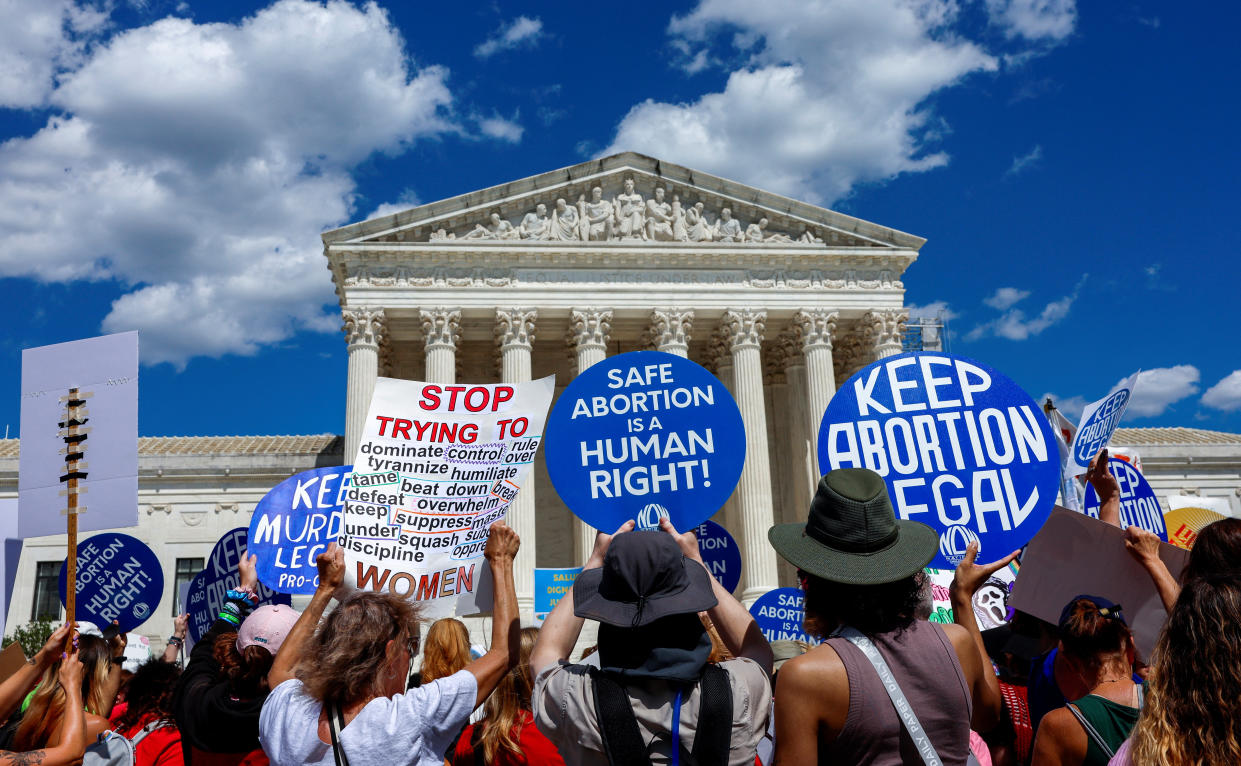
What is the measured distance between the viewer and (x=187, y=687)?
5.52m

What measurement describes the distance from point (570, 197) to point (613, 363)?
95.7ft

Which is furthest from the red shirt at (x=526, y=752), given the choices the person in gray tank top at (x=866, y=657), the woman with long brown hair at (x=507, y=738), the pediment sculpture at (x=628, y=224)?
the pediment sculpture at (x=628, y=224)

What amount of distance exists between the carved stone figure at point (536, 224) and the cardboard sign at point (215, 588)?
75.5 ft

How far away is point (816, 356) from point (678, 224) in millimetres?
6957

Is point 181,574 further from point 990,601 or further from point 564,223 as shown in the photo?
point 990,601

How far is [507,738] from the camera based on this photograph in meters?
4.98

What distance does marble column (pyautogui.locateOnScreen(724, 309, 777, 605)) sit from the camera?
1232 inches

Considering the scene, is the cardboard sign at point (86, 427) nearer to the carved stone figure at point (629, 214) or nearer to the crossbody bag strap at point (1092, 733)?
the crossbody bag strap at point (1092, 733)

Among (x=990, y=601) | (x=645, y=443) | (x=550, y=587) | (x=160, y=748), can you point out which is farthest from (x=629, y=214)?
(x=160, y=748)

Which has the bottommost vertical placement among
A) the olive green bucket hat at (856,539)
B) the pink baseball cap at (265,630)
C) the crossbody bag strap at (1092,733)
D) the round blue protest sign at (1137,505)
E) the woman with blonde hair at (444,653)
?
the crossbody bag strap at (1092,733)

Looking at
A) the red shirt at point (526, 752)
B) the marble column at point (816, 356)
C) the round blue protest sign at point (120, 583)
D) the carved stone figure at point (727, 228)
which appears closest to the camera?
the red shirt at point (526, 752)

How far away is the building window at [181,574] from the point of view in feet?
115

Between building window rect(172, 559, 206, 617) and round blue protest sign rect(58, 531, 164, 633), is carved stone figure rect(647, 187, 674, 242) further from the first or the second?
round blue protest sign rect(58, 531, 164, 633)

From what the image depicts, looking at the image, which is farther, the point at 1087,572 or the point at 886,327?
the point at 886,327
